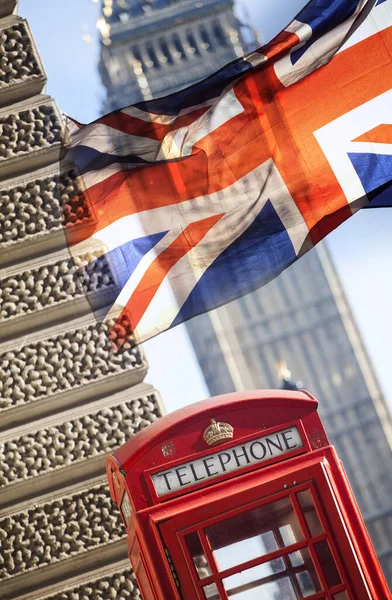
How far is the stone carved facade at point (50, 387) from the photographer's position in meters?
3.95

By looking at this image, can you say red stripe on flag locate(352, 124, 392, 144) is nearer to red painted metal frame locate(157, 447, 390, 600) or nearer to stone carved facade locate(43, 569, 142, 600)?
red painted metal frame locate(157, 447, 390, 600)

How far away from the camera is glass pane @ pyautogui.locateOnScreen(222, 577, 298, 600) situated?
10.2ft

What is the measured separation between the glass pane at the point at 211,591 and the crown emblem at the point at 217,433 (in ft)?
1.55

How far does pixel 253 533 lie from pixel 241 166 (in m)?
1.64

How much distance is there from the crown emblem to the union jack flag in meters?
0.83

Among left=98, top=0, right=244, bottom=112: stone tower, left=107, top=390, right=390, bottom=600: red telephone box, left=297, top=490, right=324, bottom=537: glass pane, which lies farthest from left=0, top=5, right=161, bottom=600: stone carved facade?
left=98, top=0, right=244, bottom=112: stone tower

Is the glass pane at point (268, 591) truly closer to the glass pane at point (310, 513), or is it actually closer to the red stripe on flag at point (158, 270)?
the glass pane at point (310, 513)

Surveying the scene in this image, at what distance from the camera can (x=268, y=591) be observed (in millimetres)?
3113

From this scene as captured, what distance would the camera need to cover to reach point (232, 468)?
3141mm

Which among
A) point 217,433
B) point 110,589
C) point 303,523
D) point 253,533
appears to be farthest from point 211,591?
point 110,589

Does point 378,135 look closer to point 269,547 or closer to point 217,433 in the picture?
point 217,433

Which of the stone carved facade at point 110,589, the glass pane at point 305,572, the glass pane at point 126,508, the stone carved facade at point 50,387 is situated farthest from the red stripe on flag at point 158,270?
the glass pane at point 305,572

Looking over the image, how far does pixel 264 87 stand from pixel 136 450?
1.75 m

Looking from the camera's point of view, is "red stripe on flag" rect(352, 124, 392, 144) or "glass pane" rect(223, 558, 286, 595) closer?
"glass pane" rect(223, 558, 286, 595)
